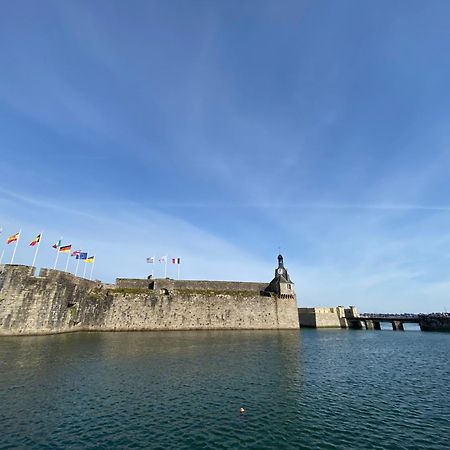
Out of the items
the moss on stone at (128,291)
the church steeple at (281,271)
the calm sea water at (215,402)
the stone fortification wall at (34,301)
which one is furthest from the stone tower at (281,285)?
the stone fortification wall at (34,301)

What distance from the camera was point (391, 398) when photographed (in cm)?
1617

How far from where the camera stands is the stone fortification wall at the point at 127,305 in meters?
37.0

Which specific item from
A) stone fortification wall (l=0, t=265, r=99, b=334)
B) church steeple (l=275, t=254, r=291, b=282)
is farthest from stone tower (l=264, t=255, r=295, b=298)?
stone fortification wall (l=0, t=265, r=99, b=334)

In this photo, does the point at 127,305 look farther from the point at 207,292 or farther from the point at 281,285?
the point at 281,285

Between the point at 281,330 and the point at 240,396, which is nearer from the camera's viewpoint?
the point at 240,396

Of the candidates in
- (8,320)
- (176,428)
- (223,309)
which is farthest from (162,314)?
(176,428)

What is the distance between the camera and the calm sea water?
11.0 m

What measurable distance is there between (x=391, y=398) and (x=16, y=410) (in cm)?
1902

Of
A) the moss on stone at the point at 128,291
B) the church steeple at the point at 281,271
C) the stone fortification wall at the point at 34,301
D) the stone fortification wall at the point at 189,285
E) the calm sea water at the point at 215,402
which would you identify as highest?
the church steeple at the point at 281,271

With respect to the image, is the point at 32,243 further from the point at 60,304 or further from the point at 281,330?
the point at 281,330

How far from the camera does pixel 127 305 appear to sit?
50781 mm

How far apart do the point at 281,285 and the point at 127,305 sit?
32.6m

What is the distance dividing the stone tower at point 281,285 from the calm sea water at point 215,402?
123ft

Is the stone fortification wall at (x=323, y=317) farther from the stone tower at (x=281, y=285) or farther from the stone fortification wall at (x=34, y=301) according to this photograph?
the stone fortification wall at (x=34, y=301)
